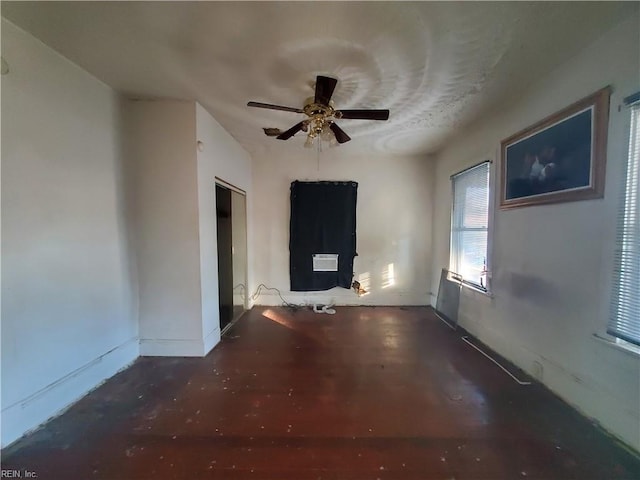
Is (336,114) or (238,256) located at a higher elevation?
(336,114)

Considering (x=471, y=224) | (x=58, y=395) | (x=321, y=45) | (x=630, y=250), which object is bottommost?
(x=58, y=395)

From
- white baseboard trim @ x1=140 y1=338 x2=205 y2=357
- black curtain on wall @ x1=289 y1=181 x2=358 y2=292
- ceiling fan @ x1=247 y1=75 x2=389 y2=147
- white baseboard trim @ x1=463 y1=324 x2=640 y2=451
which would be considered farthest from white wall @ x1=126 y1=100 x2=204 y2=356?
white baseboard trim @ x1=463 y1=324 x2=640 y2=451

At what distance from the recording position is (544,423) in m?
1.70

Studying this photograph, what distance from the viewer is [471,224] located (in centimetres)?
328

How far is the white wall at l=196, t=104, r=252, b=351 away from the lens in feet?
8.48

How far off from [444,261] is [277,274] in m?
2.70

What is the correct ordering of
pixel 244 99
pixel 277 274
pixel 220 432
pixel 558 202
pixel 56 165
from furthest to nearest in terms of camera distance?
pixel 277 274 → pixel 244 99 → pixel 558 202 → pixel 56 165 → pixel 220 432

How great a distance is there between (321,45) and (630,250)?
2290mm

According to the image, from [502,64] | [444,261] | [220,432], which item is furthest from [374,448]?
[444,261]

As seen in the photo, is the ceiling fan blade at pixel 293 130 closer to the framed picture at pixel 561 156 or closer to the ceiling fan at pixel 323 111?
the ceiling fan at pixel 323 111

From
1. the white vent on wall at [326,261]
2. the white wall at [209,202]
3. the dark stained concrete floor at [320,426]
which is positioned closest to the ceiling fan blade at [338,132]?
the white wall at [209,202]

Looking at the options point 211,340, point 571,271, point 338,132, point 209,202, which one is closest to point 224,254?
point 209,202

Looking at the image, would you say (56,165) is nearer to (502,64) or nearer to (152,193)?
(152,193)

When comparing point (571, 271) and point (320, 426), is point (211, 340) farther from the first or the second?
point (571, 271)
